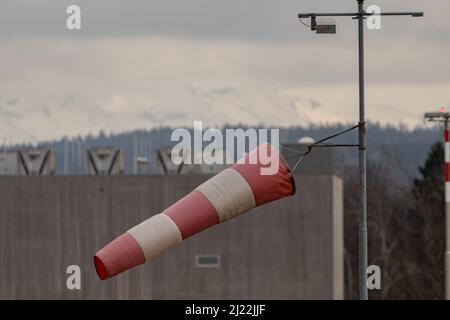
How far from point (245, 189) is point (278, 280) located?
59.4 m

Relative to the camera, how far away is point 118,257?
96.1ft

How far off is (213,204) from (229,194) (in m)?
0.32

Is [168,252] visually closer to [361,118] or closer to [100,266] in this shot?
[361,118]

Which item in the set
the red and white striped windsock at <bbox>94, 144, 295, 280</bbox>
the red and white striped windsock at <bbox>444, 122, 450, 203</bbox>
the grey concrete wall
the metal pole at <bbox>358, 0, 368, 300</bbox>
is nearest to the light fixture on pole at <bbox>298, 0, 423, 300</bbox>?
the metal pole at <bbox>358, 0, 368, 300</bbox>

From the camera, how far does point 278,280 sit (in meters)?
88.9

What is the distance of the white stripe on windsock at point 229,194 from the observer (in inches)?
1174

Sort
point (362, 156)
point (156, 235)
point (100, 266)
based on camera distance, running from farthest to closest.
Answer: point (362, 156) < point (156, 235) < point (100, 266)

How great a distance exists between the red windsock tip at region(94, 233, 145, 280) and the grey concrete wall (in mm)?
58597

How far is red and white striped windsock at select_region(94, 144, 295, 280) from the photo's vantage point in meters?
29.7

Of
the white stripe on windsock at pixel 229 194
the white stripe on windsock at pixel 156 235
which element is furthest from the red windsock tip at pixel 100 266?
the white stripe on windsock at pixel 229 194

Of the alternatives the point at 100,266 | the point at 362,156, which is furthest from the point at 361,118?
the point at 100,266

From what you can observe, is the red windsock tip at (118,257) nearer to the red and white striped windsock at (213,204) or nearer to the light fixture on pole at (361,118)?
the red and white striped windsock at (213,204)

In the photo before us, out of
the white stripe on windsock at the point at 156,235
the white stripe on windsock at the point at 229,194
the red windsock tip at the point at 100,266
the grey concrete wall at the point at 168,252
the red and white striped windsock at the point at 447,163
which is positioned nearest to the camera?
the red windsock tip at the point at 100,266

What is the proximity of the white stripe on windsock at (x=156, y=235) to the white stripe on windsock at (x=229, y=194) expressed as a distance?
0.77 metres
